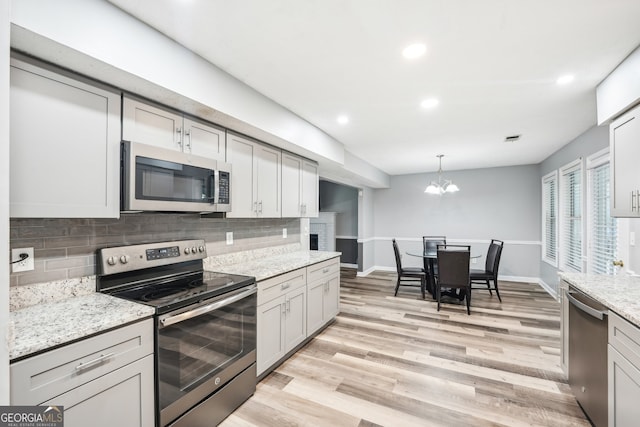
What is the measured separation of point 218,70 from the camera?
217 centimetres

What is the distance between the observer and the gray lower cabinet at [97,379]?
3.71 feet

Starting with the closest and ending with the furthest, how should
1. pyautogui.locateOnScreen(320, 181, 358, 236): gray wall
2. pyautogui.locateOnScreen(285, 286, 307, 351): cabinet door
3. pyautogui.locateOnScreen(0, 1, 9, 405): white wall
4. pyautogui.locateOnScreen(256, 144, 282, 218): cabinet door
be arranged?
1. pyautogui.locateOnScreen(0, 1, 9, 405): white wall
2. pyautogui.locateOnScreen(285, 286, 307, 351): cabinet door
3. pyautogui.locateOnScreen(256, 144, 282, 218): cabinet door
4. pyautogui.locateOnScreen(320, 181, 358, 236): gray wall

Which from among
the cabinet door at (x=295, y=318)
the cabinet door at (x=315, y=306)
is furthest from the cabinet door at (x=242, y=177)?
the cabinet door at (x=315, y=306)

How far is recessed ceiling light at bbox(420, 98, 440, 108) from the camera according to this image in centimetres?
278

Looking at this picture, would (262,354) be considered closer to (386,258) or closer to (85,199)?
(85,199)

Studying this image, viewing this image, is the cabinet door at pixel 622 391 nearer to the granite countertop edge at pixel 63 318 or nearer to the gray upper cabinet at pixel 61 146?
the granite countertop edge at pixel 63 318

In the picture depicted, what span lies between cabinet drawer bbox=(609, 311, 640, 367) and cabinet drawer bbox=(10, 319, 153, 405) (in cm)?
242

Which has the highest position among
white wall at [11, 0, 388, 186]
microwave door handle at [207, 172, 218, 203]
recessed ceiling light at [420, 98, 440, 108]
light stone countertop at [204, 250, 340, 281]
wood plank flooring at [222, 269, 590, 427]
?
recessed ceiling light at [420, 98, 440, 108]

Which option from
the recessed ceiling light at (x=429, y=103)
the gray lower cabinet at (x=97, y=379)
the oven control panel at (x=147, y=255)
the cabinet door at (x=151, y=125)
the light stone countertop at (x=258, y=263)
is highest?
the recessed ceiling light at (x=429, y=103)

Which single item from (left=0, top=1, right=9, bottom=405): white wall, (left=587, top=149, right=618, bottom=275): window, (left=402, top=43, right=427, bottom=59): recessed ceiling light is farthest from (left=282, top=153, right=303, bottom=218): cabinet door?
(left=587, top=149, right=618, bottom=275): window

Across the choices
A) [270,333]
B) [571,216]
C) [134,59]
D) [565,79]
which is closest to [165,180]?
[134,59]

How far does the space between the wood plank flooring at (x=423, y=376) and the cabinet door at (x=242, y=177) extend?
148cm

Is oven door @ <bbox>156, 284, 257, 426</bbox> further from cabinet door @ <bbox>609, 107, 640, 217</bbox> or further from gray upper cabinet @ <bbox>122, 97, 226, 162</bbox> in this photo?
cabinet door @ <bbox>609, 107, 640, 217</bbox>

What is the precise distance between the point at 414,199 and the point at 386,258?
1.61 metres
